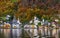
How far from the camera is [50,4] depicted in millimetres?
1473

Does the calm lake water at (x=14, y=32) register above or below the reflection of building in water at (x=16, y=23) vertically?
below

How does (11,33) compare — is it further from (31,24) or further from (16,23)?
(31,24)

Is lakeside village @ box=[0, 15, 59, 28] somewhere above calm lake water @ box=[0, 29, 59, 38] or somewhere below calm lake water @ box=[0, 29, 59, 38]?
above

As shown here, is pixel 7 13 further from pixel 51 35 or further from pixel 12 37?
pixel 51 35

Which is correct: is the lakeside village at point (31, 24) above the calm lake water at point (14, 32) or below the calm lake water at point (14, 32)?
above

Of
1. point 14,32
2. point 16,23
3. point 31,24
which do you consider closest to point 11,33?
point 14,32

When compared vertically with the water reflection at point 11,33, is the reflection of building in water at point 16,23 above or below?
above

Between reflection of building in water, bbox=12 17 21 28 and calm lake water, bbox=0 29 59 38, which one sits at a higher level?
reflection of building in water, bbox=12 17 21 28

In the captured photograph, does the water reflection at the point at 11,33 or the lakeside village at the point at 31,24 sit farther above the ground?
the lakeside village at the point at 31,24

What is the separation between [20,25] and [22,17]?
0.36 feet

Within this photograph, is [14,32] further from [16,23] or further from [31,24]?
[31,24]

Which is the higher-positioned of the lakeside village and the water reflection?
the lakeside village

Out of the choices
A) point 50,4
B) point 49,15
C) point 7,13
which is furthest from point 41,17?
point 7,13

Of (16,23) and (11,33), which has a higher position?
(16,23)
